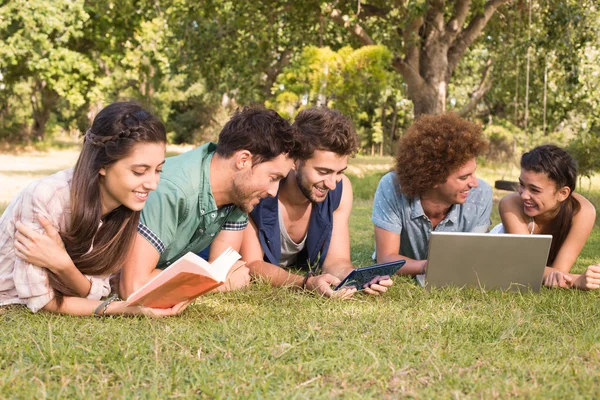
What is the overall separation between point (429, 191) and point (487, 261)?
76cm

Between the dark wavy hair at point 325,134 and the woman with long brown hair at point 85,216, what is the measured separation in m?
0.97

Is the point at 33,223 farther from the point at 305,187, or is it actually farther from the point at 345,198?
the point at 345,198

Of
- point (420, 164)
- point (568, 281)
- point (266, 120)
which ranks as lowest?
point (568, 281)

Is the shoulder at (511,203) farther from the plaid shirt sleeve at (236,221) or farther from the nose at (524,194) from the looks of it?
the plaid shirt sleeve at (236,221)

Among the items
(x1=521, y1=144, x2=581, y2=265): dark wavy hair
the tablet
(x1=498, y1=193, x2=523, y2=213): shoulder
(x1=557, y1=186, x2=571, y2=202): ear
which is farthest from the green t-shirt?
(x1=557, y1=186, x2=571, y2=202): ear

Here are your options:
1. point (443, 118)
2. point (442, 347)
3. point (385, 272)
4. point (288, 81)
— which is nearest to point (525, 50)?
point (288, 81)

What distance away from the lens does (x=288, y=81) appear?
14922 mm

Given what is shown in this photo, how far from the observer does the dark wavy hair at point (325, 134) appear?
4.09m

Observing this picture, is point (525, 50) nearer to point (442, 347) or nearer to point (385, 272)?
point (385, 272)

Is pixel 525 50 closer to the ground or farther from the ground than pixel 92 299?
farther from the ground

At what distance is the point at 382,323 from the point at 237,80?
1248 cm

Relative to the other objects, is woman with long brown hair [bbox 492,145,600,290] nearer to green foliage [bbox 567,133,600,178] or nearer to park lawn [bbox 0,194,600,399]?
park lawn [bbox 0,194,600,399]

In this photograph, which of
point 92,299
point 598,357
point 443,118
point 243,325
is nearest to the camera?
point 598,357

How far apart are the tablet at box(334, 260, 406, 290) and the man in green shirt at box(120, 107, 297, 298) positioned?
2.05 feet
